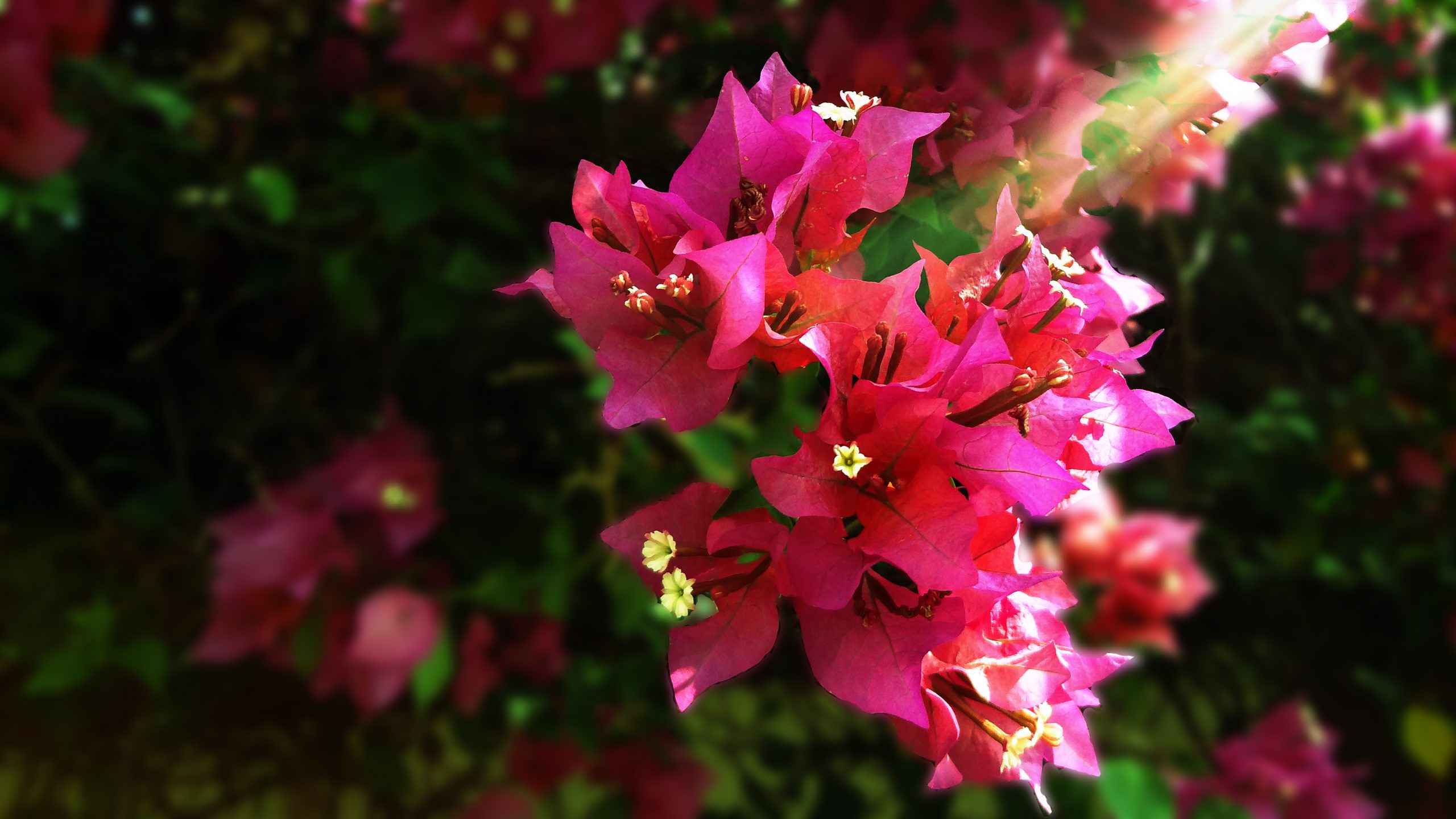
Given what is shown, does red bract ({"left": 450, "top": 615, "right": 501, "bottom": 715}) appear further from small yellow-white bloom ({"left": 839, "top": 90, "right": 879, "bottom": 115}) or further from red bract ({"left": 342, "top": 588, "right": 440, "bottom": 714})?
small yellow-white bloom ({"left": 839, "top": 90, "right": 879, "bottom": 115})

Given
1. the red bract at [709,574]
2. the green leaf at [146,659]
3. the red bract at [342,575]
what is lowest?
the green leaf at [146,659]

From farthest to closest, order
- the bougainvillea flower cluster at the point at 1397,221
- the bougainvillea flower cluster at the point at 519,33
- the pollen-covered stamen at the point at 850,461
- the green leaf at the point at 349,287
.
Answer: the bougainvillea flower cluster at the point at 1397,221, the green leaf at the point at 349,287, the bougainvillea flower cluster at the point at 519,33, the pollen-covered stamen at the point at 850,461

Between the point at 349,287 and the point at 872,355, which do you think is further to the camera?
the point at 349,287

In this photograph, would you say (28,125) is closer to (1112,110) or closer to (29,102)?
(29,102)

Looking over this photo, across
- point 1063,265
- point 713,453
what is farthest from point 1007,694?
point 713,453

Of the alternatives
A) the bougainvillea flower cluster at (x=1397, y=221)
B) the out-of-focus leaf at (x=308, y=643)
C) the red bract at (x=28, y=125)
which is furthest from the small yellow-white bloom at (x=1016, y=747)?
the bougainvillea flower cluster at (x=1397, y=221)

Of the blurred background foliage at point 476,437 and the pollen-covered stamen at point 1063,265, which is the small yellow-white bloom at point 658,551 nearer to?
the pollen-covered stamen at point 1063,265

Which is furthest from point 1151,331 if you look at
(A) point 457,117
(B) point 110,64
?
(B) point 110,64

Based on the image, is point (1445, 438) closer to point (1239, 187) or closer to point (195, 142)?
point (1239, 187)
